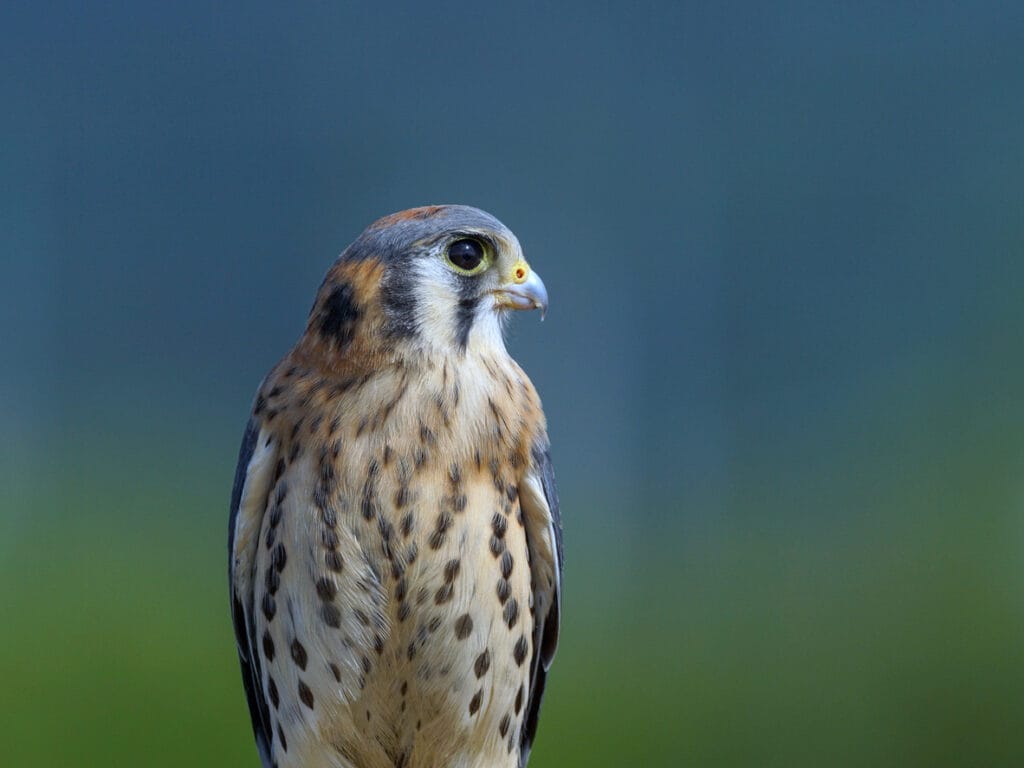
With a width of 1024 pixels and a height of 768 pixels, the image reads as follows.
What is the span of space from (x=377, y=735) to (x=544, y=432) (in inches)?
19.7

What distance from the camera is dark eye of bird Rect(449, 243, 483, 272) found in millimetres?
1588

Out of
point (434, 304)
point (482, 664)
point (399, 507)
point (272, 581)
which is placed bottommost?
point (482, 664)

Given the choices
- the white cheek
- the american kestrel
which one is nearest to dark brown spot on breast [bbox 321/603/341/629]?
the american kestrel

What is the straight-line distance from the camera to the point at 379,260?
5.16 ft

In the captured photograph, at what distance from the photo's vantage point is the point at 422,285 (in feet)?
5.15

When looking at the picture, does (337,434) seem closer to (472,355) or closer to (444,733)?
(472,355)

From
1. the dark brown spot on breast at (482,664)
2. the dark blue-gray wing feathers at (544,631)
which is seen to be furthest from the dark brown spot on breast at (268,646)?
the dark blue-gray wing feathers at (544,631)

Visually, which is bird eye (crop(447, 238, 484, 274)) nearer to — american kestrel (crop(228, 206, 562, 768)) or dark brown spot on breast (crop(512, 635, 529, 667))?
american kestrel (crop(228, 206, 562, 768))

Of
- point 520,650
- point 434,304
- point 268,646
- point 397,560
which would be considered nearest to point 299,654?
point 268,646

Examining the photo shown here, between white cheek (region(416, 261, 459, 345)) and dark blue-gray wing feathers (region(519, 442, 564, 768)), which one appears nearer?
white cheek (region(416, 261, 459, 345))

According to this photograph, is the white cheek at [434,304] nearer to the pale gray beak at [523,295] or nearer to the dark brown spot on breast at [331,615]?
the pale gray beak at [523,295]

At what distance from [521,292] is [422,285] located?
0.15 m

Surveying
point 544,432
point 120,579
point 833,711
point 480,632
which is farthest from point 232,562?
point 833,711

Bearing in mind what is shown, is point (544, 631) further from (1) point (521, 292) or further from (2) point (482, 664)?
(1) point (521, 292)
